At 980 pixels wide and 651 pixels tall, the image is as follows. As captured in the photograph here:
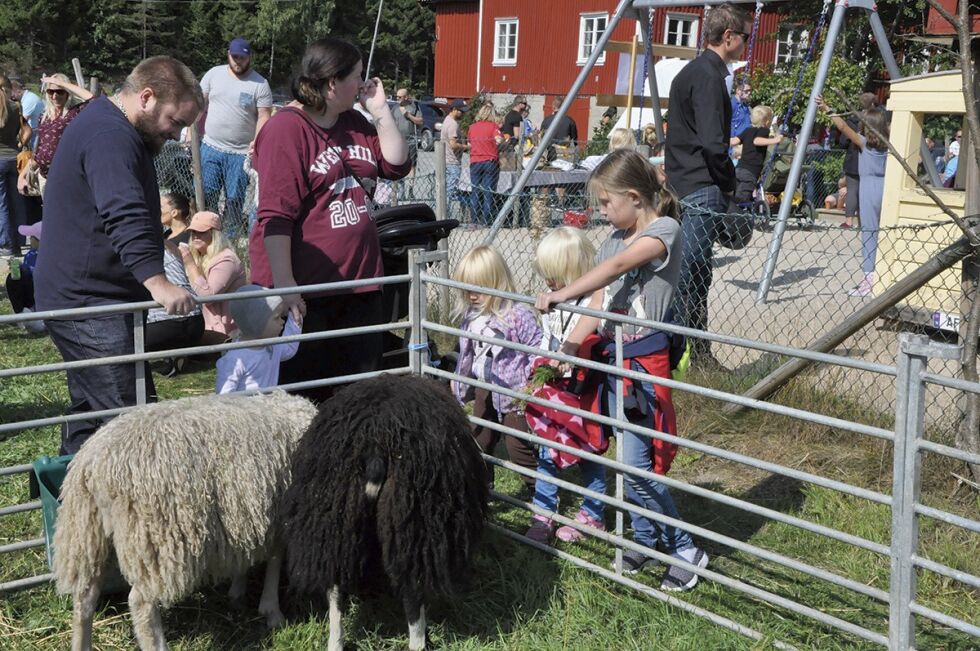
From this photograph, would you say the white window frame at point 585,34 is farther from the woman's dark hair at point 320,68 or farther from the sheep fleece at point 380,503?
the sheep fleece at point 380,503

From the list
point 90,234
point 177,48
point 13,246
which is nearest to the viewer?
point 90,234

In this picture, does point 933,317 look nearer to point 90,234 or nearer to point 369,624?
point 369,624

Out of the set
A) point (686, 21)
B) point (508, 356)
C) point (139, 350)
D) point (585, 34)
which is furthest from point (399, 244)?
point (585, 34)

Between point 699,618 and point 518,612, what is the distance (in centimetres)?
66

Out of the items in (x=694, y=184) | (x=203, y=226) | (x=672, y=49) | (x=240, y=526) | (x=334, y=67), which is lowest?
(x=240, y=526)

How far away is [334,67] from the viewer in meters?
4.09

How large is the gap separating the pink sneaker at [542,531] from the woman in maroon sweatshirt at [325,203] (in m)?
1.04

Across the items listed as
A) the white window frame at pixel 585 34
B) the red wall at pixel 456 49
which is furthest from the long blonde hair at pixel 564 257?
the red wall at pixel 456 49

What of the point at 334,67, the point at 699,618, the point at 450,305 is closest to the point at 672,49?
the point at 450,305

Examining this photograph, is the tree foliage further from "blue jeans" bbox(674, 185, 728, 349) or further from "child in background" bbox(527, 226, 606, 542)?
"child in background" bbox(527, 226, 606, 542)

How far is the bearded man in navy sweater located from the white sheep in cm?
43

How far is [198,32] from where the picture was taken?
52.0 metres

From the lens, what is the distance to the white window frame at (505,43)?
3831 cm

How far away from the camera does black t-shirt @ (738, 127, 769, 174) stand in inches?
511
